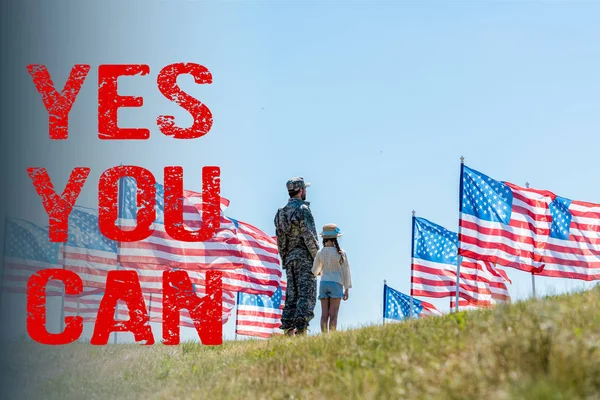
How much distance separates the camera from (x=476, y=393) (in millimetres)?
6277

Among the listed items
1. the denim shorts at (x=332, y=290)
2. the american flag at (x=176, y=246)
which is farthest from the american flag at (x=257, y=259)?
the denim shorts at (x=332, y=290)

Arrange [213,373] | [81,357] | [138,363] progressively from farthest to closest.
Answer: [81,357]
[138,363]
[213,373]

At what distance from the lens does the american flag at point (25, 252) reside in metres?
26.3

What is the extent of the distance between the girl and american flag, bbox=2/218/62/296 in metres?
14.0

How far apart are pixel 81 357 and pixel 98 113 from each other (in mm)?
3787

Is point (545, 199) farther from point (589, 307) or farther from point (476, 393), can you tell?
point (476, 393)

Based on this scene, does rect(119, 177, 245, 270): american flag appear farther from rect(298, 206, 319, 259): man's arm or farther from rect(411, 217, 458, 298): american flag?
rect(298, 206, 319, 259): man's arm

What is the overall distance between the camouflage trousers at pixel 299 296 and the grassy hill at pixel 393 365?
1.33m

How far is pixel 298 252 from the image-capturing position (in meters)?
14.2

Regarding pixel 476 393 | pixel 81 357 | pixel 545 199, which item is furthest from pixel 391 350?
pixel 545 199
